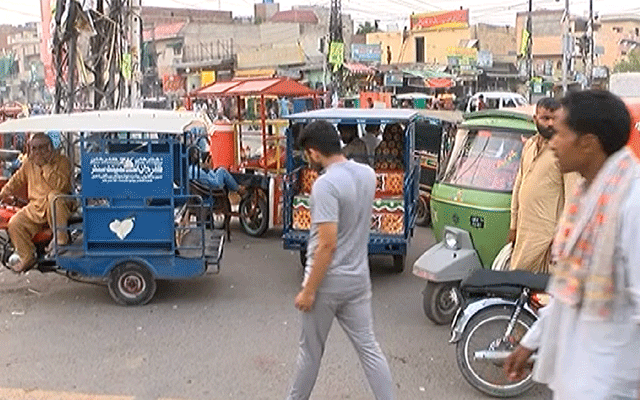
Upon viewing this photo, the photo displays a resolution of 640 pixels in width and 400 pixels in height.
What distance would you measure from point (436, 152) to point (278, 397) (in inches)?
309

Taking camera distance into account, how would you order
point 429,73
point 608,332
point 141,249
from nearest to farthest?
point 608,332
point 141,249
point 429,73

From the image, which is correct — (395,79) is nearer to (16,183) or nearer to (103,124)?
(16,183)

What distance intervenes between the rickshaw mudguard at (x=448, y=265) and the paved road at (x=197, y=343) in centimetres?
51

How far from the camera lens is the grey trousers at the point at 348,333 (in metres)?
4.00

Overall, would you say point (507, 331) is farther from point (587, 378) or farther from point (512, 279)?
point (587, 378)

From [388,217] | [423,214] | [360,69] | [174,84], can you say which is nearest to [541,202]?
[388,217]

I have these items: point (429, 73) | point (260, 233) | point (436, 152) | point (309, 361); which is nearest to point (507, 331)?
point (309, 361)

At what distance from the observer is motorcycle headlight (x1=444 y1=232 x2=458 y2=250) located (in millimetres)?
6449

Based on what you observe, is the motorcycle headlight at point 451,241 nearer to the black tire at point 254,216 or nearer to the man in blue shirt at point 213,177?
the man in blue shirt at point 213,177

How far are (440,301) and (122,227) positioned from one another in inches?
119

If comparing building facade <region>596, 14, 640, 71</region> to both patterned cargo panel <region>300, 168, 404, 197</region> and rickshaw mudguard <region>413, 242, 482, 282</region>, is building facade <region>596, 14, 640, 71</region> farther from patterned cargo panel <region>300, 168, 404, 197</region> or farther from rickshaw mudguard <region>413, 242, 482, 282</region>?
rickshaw mudguard <region>413, 242, 482, 282</region>

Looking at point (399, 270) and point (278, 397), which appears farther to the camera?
point (399, 270)

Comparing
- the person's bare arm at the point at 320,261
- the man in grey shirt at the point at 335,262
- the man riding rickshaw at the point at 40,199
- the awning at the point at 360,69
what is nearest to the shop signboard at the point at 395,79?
the awning at the point at 360,69

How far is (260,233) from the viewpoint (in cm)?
1055
